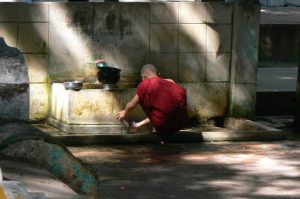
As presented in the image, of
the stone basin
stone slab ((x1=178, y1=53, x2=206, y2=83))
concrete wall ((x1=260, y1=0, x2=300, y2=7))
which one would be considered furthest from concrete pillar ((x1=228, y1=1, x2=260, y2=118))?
concrete wall ((x1=260, y1=0, x2=300, y2=7))

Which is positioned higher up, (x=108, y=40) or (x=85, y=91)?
(x=108, y=40)

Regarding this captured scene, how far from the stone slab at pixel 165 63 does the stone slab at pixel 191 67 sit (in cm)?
10

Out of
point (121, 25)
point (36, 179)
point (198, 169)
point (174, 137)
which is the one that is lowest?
point (198, 169)

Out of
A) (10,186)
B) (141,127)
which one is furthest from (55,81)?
(10,186)

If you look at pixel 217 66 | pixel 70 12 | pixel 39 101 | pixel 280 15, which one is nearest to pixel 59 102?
pixel 39 101

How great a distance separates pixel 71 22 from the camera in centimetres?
1184

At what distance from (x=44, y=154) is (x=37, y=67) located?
611cm

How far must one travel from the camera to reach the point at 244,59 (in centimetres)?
1238

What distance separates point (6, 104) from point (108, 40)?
617cm

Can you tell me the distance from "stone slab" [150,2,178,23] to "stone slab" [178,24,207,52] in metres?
0.20

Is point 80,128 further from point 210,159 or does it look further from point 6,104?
point 6,104

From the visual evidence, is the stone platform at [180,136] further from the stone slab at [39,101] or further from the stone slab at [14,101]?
the stone slab at [14,101]

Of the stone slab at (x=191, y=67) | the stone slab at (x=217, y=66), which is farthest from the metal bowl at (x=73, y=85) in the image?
the stone slab at (x=217, y=66)

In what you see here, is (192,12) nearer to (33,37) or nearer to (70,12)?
(70,12)
